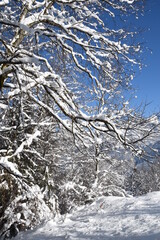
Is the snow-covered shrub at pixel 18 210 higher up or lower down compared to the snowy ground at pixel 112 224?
higher up

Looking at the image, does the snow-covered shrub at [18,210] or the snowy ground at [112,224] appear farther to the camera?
the snow-covered shrub at [18,210]

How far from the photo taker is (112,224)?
14.7ft

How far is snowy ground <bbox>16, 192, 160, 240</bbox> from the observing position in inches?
153

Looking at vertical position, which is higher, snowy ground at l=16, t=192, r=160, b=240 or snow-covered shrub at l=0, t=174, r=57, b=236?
snow-covered shrub at l=0, t=174, r=57, b=236

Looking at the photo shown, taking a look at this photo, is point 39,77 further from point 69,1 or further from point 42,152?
point 42,152

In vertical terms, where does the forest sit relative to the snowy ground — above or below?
above

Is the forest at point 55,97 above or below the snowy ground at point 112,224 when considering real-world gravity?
above

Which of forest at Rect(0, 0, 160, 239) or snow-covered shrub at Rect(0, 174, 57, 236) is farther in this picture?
snow-covered shrub at Rect(0, 174, 57, 236)

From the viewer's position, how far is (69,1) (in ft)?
14.0

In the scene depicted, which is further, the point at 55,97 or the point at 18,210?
the point at 18,210

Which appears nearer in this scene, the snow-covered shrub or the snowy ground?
the snowy ground

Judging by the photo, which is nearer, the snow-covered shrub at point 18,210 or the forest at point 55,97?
the forest at point 55,97

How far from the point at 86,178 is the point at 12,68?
1230cm

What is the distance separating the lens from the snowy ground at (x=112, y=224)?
12.7 ft
